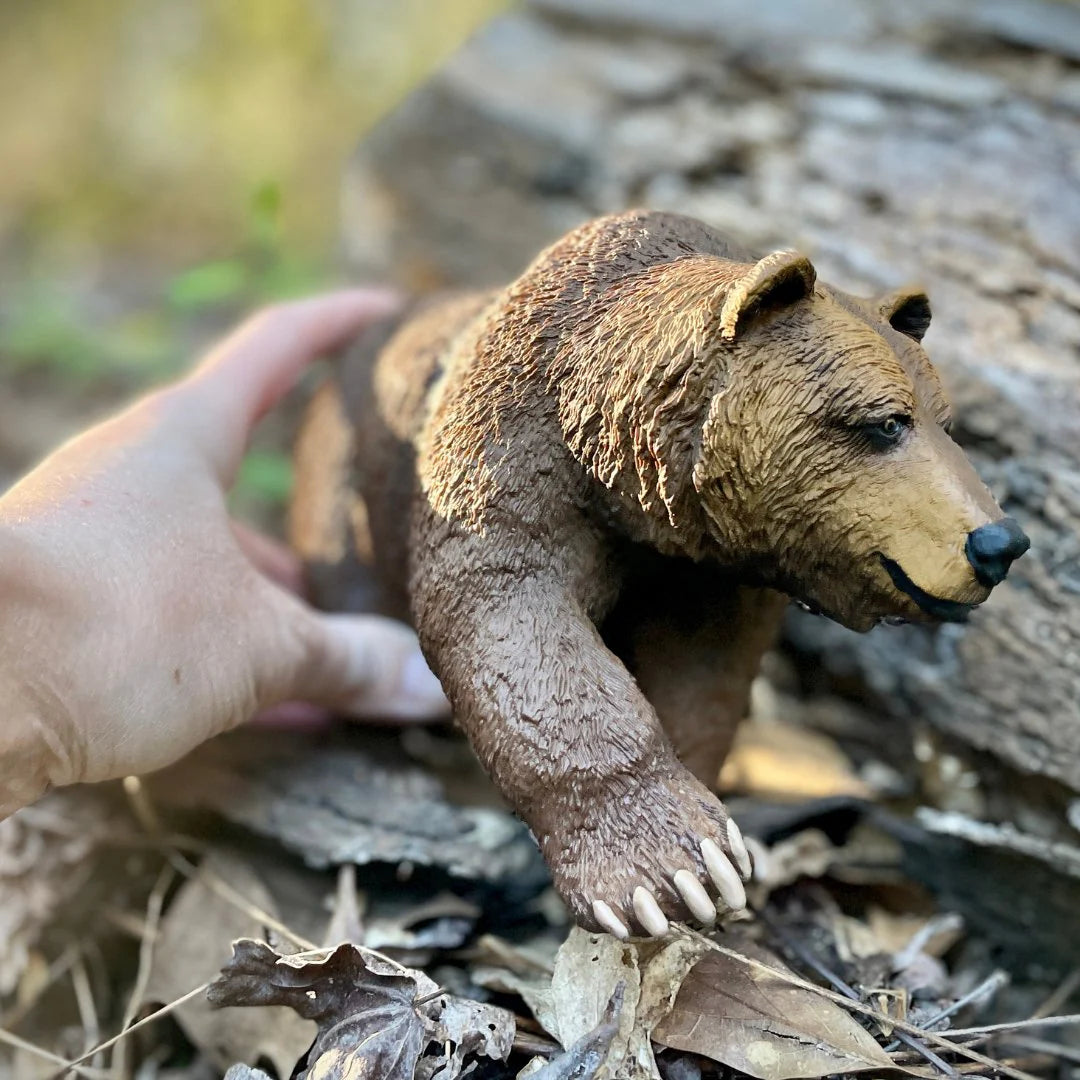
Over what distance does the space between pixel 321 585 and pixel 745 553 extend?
1053 mm

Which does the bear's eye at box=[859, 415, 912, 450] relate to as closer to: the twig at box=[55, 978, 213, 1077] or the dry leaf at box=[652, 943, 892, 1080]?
the dry leaf at box=[652, 943, 892, 1080]

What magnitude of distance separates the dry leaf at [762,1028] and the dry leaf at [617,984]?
0.11 ft

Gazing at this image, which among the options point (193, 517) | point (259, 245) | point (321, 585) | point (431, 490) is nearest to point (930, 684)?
point (431, 490)

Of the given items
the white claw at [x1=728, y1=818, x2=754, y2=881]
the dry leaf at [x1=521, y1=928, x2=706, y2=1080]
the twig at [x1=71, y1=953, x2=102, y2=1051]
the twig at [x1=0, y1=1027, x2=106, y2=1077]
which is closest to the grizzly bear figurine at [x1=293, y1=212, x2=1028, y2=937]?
the white claw at [x1=728, y1=818, x2=754, y2=881]

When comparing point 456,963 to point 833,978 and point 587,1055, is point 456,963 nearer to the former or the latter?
point 587,1055

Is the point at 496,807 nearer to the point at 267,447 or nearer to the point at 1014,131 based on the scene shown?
the point at 267,447

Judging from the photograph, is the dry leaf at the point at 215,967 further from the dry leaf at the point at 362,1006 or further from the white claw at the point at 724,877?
the white claw at the point at 724,877

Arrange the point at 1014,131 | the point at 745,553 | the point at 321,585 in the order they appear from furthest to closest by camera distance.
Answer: the point at 1014,131 < the point at 321,585 < the point at 745,553

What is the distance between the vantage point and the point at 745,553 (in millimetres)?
1222

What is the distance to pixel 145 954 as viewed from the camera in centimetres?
156

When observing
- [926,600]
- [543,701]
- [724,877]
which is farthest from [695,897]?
[926,600]

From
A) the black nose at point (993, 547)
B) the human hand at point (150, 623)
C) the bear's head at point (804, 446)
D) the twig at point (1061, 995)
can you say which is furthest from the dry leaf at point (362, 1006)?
the twig at point (1061, 995)

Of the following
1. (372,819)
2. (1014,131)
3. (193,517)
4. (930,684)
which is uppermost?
(1014,131)

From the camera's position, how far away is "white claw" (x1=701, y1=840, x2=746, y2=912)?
115 cm
